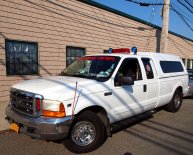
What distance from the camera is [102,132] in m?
4.82

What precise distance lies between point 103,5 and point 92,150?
9.89 m

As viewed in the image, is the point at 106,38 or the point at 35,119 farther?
the point at 106,38

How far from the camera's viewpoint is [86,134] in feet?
15.3

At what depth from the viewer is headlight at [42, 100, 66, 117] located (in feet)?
13.6

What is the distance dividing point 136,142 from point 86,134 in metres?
1.22

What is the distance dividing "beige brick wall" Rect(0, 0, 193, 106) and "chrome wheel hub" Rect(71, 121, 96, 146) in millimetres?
5228

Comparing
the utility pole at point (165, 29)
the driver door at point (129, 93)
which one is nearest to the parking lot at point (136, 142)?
the driver door at point (129, 93)

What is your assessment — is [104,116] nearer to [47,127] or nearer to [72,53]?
[47,127]

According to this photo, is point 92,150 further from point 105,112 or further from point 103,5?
point 103,5

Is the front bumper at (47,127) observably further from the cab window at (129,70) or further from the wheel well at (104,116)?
the cab window at (129,70)

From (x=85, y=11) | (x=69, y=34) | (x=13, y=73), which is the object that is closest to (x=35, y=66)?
(x=13, y=73)

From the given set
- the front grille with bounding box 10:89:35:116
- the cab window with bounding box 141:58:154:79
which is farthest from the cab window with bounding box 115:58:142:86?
the front grille with bounding box 10:89:35:116

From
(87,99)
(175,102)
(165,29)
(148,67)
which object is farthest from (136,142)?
(165,29)

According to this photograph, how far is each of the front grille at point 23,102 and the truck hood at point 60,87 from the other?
10 cm
